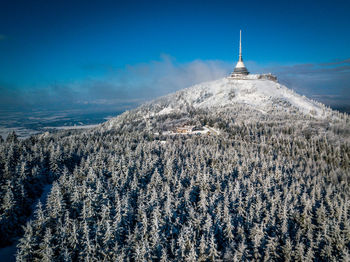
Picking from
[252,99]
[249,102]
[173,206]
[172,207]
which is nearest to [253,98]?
[252,99]

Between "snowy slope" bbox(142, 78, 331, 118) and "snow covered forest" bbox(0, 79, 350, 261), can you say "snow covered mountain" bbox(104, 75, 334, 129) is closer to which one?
"snowy slope" bbox(142, 78, 331, 118)

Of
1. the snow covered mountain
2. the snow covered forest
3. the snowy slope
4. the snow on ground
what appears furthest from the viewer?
the snow on ground

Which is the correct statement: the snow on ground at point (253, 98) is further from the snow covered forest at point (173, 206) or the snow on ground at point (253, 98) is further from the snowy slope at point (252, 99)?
the snow covered forest at point (173, 206)

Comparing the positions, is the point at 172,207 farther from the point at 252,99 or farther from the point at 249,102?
the point at 252,99

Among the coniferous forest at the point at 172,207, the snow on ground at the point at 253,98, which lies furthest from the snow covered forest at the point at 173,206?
the snow on ground at the point at 253,98

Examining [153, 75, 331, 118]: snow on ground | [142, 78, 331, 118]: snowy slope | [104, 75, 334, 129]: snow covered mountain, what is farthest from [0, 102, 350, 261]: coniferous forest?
[153, 75, 331, 118]: snow on ground
